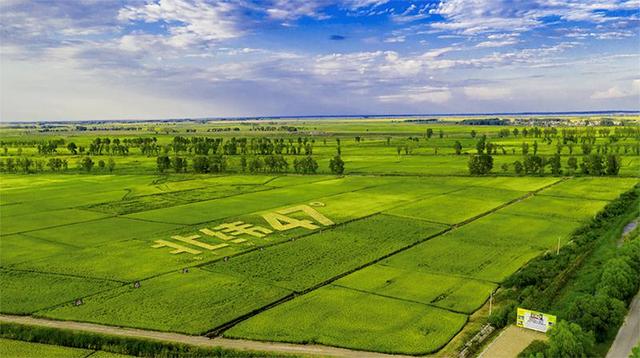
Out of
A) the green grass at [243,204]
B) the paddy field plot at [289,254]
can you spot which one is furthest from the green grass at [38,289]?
the green grass at [243,204]

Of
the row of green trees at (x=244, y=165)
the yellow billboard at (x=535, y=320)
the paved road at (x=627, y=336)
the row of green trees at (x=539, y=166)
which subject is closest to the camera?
the paved road at (x=627, y=336)

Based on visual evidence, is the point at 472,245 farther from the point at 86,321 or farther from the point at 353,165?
the point at 353,165

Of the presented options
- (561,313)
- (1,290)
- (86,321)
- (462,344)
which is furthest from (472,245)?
(1,290)

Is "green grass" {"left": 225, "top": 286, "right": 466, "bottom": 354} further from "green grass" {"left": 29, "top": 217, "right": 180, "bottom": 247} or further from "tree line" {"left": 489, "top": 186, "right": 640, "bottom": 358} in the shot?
"green grass" {"left": 29, "top": 217, "right": 180, "bottom": 247}

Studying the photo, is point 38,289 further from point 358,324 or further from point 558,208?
point 558,208

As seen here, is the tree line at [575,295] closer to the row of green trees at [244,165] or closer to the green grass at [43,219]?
the green grass at [43,219]

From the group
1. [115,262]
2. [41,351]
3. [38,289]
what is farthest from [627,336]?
[38,289]
